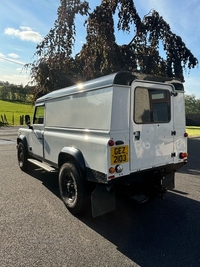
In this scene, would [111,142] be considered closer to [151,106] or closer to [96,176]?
[96,176]

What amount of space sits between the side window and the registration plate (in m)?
2.76

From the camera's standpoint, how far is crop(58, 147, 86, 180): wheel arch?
3419 mm

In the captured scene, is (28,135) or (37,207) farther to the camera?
(28,135)

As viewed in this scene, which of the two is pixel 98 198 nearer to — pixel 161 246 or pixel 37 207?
pixel 161 246

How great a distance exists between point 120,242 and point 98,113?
1.89 metres

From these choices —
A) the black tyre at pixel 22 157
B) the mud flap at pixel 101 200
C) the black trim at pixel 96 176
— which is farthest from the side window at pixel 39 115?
the mud flap at pixel 101 200

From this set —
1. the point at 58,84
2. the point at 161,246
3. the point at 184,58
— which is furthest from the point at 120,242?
the point at 184,58

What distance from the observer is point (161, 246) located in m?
2.75

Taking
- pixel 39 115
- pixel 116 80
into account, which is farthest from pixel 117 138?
pixel 39 115

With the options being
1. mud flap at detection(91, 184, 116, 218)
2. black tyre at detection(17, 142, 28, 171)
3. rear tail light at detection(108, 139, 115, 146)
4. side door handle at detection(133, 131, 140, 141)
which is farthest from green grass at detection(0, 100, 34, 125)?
rear tail light at detection(108, 139, 115, 146)

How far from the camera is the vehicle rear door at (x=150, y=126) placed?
3.22m

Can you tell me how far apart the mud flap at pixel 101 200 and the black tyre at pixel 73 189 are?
11.9 inches

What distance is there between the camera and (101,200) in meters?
3.24

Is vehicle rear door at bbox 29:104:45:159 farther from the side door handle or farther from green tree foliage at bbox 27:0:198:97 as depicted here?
green tree foliage at bbox 27:0:198:97
